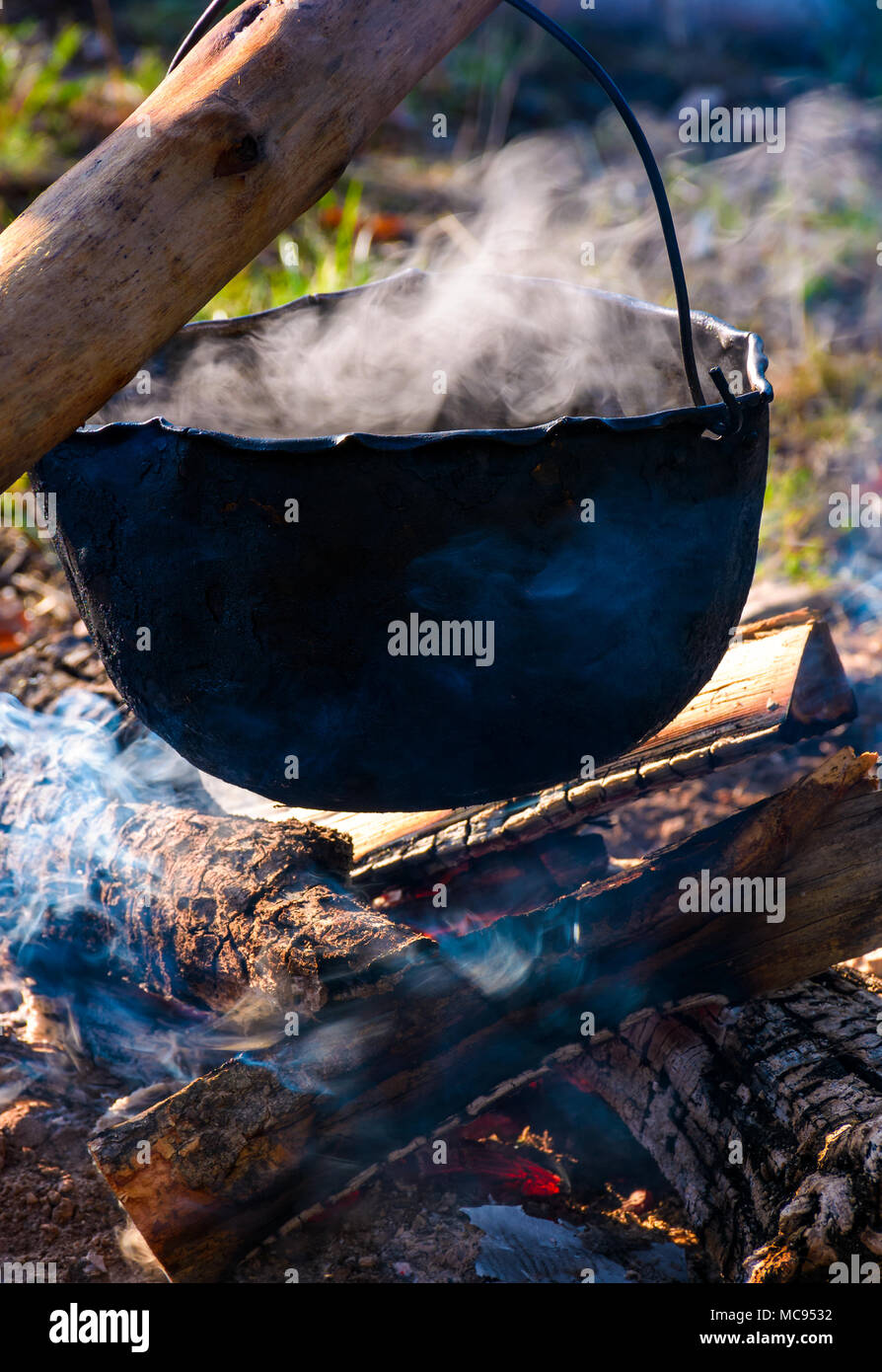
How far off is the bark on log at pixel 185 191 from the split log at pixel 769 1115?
1.28 metres

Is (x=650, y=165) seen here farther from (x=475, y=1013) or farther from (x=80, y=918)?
(x=80, y=918)

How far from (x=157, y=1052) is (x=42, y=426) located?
1342 mm

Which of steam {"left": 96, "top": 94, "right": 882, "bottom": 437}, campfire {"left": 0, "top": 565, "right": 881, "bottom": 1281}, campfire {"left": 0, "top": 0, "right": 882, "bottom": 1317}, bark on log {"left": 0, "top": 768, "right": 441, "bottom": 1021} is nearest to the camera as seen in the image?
campfire {"left": 0, "top": 0, "right": 882, "bottom": 1317}

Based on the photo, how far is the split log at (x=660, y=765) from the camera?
209cm

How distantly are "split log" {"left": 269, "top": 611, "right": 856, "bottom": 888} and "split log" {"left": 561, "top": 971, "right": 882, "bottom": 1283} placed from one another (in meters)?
0.44

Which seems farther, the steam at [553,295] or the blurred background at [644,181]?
the blurred background at [644,181]

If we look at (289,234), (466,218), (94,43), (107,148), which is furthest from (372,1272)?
(94,43)

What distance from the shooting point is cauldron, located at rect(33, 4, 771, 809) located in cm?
125

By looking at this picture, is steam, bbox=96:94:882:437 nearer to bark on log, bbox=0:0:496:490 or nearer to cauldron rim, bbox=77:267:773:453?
cauldron rim, bbox=77:267:773:453
